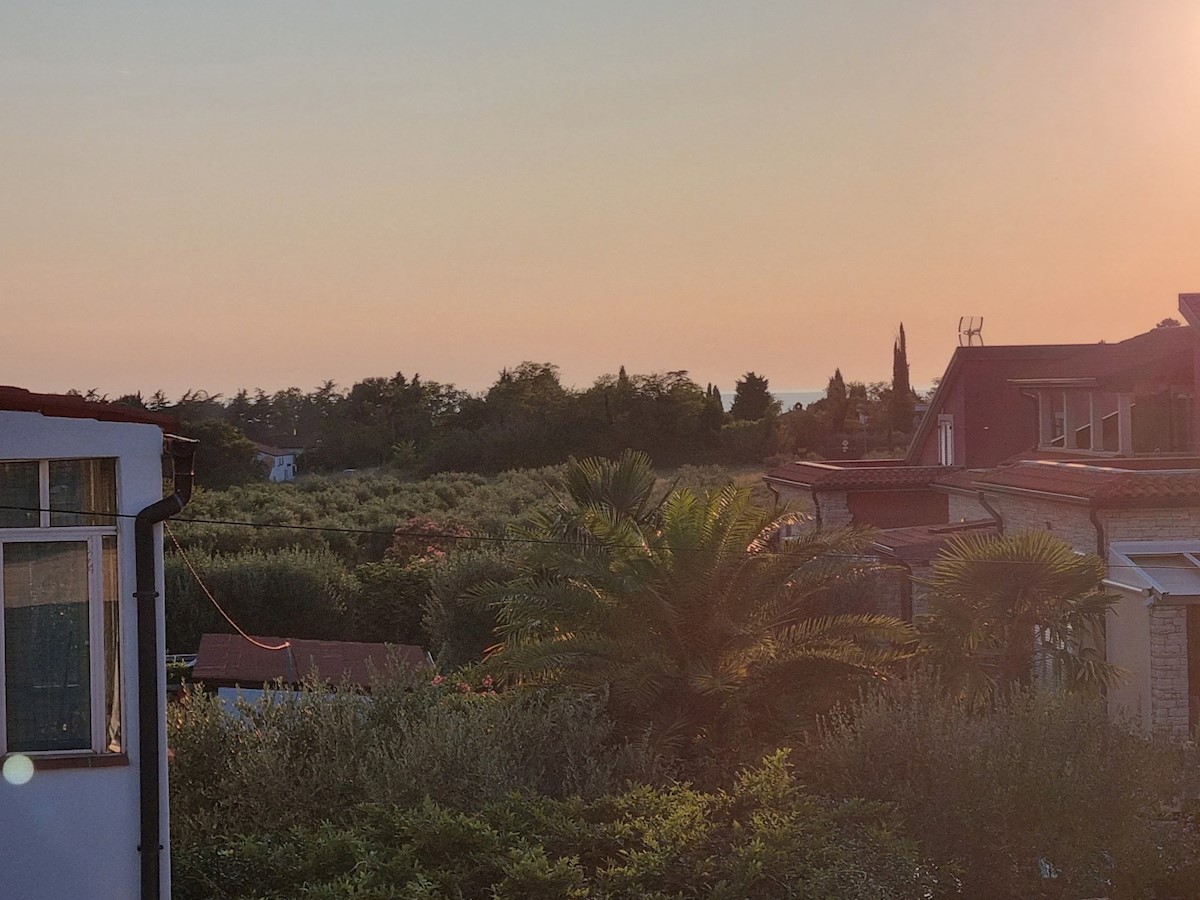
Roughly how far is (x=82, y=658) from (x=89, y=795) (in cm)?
93

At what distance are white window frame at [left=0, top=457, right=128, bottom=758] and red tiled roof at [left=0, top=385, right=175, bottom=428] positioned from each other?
40cm

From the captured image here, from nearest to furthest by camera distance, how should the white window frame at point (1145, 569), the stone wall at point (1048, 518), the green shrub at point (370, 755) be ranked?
the green shrub at point (370, 755)
the white window frame at point (1145, 569)
the stone wall at point (1048, 518)

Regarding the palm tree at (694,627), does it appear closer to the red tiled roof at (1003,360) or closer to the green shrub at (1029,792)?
the green shrub at (1029,792)

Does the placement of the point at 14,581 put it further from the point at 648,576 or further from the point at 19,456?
the point at 648,576

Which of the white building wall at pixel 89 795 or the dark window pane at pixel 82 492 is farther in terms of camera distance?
the dark window pane at pixel 82 492

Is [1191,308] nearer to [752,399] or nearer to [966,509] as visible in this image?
[966,509]

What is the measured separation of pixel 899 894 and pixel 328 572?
23.0 m

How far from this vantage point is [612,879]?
804 centimetres

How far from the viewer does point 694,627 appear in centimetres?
1486

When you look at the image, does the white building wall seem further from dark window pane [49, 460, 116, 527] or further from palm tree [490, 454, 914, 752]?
palm tree [490, 454, 914, 752]

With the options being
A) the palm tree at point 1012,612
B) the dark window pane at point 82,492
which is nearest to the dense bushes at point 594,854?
the dark window pane at point 82,492

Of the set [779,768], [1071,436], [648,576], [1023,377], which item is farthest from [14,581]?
[1023,377]

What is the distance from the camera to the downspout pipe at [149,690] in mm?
8719

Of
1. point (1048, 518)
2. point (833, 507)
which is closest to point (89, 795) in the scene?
point (1048, 518)
